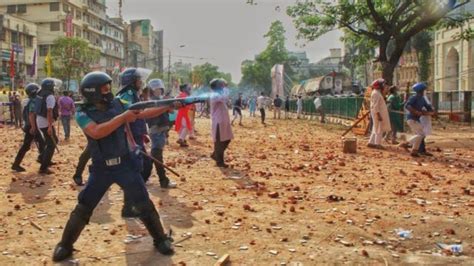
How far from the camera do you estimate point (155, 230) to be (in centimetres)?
537

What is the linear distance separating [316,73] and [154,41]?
45.6 meters

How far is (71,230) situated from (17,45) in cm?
5562

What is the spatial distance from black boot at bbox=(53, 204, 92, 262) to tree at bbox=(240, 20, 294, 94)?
249 ft

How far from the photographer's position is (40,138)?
442 inches

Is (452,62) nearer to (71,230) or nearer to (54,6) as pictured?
(54,6)

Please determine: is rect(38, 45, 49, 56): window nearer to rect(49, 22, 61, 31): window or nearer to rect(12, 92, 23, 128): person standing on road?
rect(49, 22, 61, 31): window

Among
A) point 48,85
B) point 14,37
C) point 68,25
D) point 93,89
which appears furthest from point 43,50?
point 93,89

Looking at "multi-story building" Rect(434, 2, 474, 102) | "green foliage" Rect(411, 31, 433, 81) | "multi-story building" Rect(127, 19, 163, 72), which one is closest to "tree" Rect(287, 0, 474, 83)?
"multi-story building" Rect(434, 2, 474, 102)

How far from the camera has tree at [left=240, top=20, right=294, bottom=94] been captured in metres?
80.9

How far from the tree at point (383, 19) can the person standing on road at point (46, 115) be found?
1764 centimetres

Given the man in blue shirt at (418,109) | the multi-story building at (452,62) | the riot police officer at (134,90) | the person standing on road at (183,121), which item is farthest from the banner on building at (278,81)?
the riot police officer at (134,90)

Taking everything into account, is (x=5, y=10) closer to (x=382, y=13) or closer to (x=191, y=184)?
(x=382, y=13)

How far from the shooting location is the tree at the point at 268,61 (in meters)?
80.9

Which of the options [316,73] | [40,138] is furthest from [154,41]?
[40,138]
